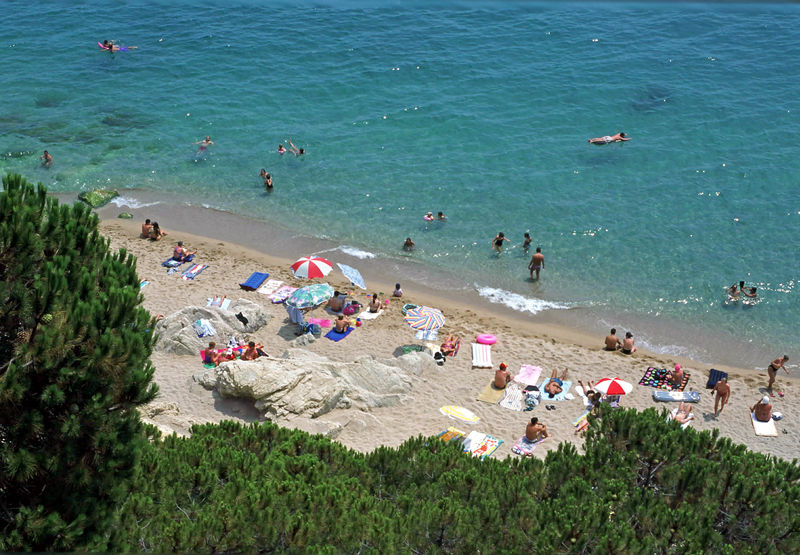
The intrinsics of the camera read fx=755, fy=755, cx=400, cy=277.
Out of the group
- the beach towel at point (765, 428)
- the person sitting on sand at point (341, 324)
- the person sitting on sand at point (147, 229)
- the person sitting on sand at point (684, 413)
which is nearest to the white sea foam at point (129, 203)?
the person sitting on sand at point (147, 229)

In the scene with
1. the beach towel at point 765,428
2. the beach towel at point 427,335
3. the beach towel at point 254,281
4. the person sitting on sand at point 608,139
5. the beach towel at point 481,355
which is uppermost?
the person sitting on sand at point 608,139

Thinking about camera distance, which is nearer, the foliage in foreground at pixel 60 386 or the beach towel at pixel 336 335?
the foliage in foreground at pixel 60 386

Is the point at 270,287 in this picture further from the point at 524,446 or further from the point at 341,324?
the point at 524,446

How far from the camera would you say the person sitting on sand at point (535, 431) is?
62.4 ft

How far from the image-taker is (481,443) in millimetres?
18953

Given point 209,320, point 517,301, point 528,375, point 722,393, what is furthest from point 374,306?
point 722,393

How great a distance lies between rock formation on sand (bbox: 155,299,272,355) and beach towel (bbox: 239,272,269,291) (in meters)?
1.65

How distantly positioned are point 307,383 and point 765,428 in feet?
40.1

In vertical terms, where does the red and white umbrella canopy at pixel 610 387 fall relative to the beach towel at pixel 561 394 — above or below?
above

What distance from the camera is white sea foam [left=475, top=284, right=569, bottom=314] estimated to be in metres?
26.3

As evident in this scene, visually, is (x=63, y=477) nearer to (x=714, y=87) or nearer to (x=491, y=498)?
(x=491, y=498)

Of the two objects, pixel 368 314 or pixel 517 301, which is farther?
pixel 517 301

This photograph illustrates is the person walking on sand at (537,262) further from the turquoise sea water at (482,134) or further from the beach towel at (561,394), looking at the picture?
the beach towel at (561,394)

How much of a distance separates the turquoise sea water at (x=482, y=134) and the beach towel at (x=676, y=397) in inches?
114
